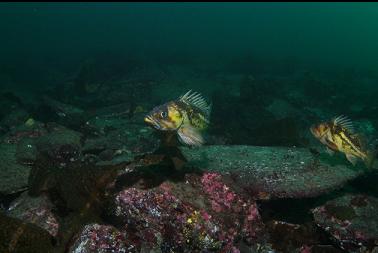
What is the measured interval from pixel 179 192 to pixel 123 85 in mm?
14676

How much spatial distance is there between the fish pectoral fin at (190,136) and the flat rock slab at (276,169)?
191 centimetres

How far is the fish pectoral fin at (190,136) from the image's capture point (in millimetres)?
4465

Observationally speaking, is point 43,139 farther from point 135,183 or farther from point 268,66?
point 268,66

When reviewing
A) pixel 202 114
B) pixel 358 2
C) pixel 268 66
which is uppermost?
pixel 202 114

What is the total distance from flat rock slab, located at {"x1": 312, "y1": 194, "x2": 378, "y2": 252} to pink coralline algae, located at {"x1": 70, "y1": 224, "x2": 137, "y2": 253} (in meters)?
2.98

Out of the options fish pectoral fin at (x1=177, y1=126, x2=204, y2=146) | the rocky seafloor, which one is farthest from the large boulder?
fish pectoral fin at (x1=177, y1=126, x2=204, y2=146)

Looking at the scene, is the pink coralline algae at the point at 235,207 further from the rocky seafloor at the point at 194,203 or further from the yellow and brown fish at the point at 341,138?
the yellow and brown fish at the point at 341,138

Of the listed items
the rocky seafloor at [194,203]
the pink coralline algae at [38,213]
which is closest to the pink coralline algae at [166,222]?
the rocky seafloor at [194,203]

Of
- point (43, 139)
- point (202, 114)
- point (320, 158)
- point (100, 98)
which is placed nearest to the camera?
point (202, 114)

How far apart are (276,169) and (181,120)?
262 centimetres

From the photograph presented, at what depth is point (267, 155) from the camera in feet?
24.2

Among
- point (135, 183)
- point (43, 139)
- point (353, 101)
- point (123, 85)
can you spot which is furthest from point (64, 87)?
point (135, 183)

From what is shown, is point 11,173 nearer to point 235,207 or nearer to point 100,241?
point 100,241

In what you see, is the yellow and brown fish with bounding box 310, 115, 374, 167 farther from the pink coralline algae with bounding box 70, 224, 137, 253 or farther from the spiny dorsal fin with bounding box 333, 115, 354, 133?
the pink coralline algae with bounding box 70, 224, 137, 253
